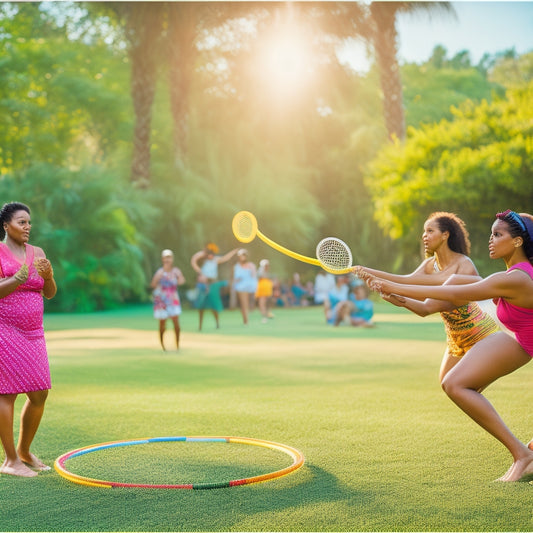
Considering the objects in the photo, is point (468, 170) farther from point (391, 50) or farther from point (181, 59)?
point (181, 59)

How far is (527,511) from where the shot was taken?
4293 mm

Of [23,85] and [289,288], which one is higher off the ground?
[23,85]

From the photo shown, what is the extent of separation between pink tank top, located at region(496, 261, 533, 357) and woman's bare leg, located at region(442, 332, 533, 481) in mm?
89

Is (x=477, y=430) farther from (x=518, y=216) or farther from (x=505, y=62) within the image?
(x=505, y=62)

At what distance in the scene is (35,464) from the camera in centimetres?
550

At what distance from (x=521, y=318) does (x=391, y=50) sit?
2515 centimetres

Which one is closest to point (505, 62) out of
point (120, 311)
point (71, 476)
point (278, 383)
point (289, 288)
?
point (289, 288)

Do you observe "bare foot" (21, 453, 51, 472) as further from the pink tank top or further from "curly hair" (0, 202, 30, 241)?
the pink tank top

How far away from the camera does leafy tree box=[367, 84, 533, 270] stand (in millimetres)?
24625

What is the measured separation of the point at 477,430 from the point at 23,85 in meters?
34.5

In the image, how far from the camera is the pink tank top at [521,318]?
4.93 m

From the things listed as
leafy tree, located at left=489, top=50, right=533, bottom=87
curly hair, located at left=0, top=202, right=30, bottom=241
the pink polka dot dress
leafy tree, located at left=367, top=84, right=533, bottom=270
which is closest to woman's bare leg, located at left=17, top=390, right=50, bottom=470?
the pink polka dot dress

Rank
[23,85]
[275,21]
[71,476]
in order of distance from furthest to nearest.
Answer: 1. [23,85]
2. [275,21]
3. [71,476]

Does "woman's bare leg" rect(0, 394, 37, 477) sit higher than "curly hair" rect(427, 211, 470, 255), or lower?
lower
